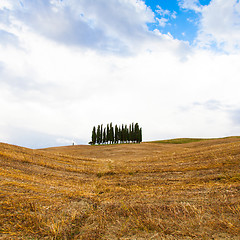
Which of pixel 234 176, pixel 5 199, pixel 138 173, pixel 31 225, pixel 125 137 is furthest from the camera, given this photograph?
pixel 125 137

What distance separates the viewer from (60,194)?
944 cm

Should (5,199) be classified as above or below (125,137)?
below

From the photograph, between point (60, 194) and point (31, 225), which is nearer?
point (31, 225)

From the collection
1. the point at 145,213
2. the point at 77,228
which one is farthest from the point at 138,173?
the point at 77,228

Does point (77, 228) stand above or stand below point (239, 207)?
below

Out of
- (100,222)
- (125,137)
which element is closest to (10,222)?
(100,222)

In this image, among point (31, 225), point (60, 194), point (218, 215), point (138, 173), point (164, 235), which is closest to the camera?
point (164, 235)

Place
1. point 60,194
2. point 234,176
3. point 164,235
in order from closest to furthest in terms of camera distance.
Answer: point 164,235 < point 60,194 < point 234,176

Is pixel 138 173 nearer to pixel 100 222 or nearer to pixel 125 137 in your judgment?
pixel 100 222

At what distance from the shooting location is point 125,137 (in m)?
93.6

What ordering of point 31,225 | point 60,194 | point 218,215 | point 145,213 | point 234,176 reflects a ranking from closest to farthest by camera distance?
point 31,225 → point 218,215 → point 145,213 → point 60,194 → point 234,176

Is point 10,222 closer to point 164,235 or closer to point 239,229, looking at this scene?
point 164,235

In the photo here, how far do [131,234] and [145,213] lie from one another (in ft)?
4.92

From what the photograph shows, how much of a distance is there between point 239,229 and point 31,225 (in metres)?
6.60
